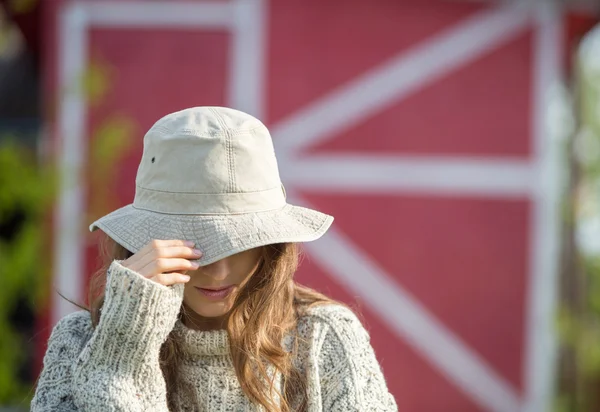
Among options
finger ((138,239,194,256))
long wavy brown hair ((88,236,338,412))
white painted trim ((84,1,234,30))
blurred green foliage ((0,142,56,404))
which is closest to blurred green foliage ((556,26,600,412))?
white painted trim ((84,1,234,30))

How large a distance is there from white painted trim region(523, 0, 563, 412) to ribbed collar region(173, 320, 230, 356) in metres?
3.52

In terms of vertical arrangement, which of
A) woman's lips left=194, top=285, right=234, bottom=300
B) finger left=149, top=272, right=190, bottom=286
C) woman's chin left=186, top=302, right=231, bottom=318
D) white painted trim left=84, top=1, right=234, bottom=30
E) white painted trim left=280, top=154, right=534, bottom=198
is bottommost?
woman's chin left=186, top=302, right=231, bottom=318

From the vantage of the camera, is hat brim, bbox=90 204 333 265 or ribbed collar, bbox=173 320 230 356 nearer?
hat brim, bbox=90 204 333 265

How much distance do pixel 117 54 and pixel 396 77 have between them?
5.61ft

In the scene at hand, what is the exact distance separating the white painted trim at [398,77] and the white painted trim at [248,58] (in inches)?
9.2

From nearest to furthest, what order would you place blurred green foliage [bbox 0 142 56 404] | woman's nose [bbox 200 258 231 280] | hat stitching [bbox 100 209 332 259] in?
hat stitching [bbox 100 209 332 259] < woman's nose [bbox 200 258 231 280] < blurred green foliage [bbox 0 142 56 404]

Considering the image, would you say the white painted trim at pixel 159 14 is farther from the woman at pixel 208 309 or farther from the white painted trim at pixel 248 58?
the woman at pixel 208 309

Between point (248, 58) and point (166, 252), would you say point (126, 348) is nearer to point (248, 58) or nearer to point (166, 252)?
point (166, 252)

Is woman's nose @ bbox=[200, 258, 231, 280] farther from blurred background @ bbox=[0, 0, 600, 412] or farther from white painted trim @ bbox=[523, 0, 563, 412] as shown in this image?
white painted trim @ bbox=[523, 0, 563, 412]

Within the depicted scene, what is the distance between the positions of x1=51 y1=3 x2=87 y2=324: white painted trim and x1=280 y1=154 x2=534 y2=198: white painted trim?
1246 millimetres

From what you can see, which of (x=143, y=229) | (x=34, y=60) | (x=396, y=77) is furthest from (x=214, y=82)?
(x=143, y=229)

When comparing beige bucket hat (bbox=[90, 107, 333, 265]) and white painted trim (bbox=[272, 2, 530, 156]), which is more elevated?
white painted trim (bbox=[272, 2, 530, 156])

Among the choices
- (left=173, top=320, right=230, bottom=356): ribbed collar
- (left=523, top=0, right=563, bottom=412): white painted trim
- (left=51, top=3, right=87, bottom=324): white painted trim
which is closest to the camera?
(left=173, top=320, right=230, bottom=356): ribbed collar

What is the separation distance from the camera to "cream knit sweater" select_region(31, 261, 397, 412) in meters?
2.05
